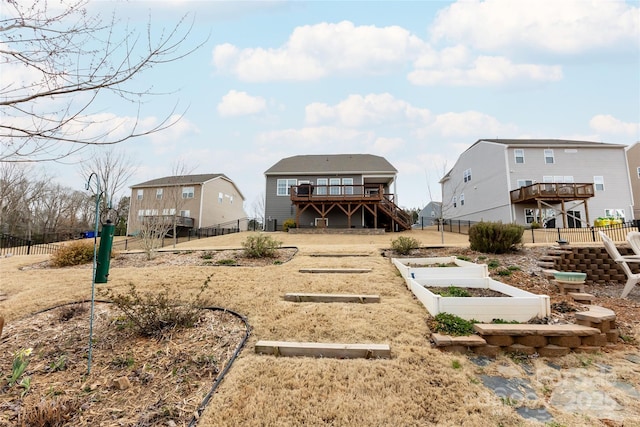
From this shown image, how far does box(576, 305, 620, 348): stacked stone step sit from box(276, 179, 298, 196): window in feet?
67.7

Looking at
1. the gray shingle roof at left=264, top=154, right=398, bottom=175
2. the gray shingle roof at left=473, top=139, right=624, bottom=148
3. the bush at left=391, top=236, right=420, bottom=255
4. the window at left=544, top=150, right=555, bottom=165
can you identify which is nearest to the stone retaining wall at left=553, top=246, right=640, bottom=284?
the bush at left=391, top=236, right=420, bottom=255

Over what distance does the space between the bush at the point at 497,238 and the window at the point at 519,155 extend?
16.6 meters

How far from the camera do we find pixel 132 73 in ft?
8.22

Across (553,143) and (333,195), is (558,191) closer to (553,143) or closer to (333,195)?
(553,143)

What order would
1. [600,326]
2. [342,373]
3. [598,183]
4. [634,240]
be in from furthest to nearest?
[598,183], [634,240], [600,326], [342,373]

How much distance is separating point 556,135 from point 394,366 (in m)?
31.9

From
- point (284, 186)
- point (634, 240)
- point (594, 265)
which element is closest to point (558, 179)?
point (594, 265)

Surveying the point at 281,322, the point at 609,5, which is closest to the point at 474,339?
the point at 281,322

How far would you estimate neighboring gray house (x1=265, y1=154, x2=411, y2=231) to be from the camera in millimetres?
20719

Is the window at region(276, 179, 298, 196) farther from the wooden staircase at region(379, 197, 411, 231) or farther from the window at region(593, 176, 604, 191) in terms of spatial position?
the window at region(593, 176, 604, 191)

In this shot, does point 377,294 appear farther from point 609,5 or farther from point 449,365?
point 609,5

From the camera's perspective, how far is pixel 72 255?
9070 mm

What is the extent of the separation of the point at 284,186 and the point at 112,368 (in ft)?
68.0

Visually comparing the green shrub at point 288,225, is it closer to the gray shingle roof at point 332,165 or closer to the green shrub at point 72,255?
the gray shingle roof at point 332,165
